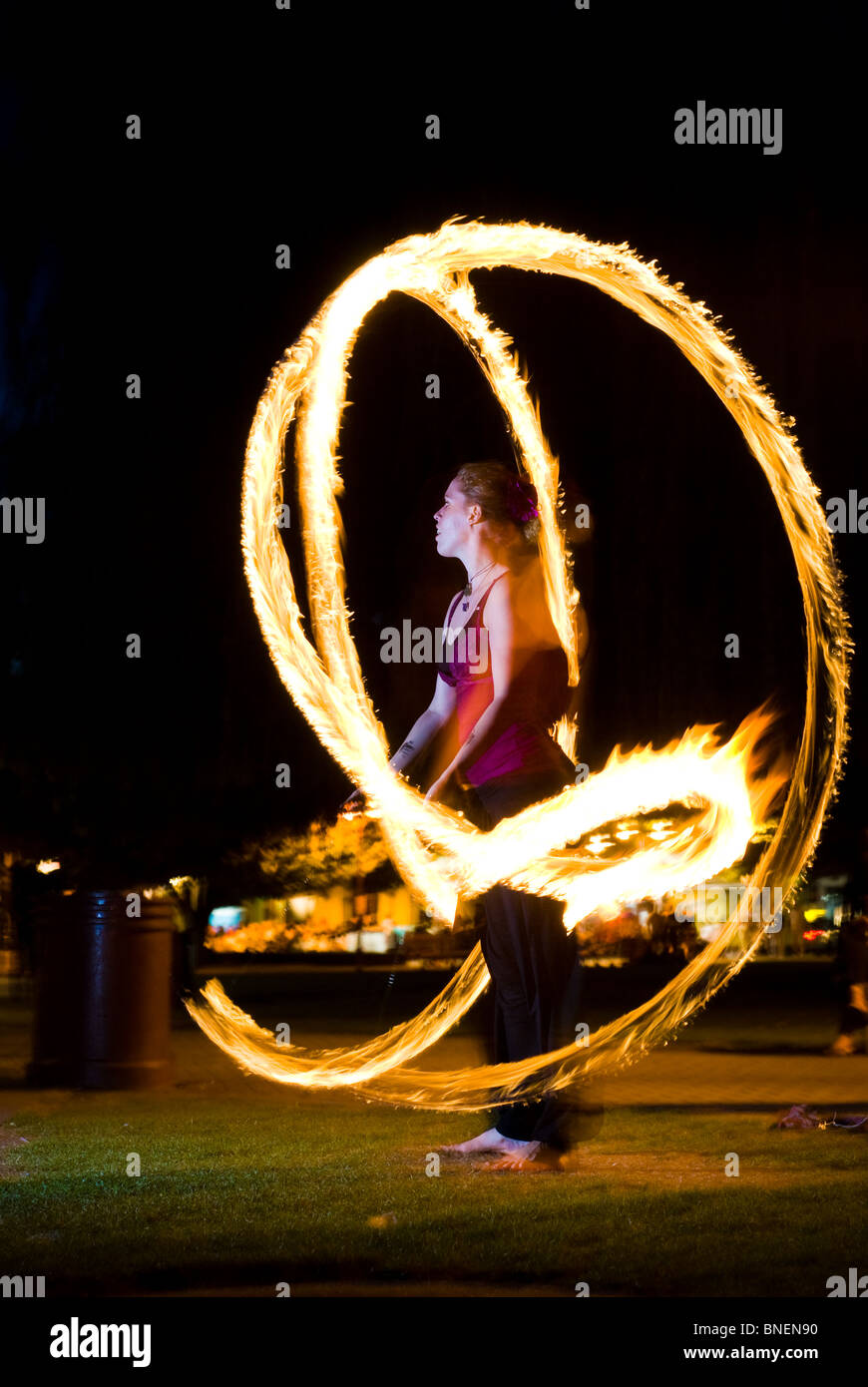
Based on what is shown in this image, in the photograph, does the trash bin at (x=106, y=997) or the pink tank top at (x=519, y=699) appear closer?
the pink tank top at (x=519, y=699)

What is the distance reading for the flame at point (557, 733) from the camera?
637 cm

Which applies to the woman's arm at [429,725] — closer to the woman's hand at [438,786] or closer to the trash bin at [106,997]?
the woman's hand at [438,786]

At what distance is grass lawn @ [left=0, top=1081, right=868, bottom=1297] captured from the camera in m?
4.46

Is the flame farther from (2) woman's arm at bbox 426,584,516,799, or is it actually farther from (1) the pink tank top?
(2) woman's arm at bbox 426,584,516,799

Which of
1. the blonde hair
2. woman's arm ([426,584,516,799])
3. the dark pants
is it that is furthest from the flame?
the blonde hair

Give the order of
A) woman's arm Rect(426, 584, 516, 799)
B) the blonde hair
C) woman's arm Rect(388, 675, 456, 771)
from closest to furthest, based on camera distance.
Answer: woman's arm Rect(426, 584, 516, 799) < the blonde hair < woman's arm Rect(388, 675, 456, 771)

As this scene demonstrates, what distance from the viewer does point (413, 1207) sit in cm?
534

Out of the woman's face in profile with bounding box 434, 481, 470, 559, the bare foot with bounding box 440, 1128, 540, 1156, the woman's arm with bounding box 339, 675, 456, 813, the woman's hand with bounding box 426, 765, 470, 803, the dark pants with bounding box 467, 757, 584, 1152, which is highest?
the woman's face in profile with bounding box 434, 481, 470, 559

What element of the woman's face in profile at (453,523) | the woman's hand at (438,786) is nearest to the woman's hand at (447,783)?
the woman's hand at (438,786)

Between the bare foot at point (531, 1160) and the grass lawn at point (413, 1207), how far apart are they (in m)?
0.10

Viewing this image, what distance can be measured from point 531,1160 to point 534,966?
0.74 m

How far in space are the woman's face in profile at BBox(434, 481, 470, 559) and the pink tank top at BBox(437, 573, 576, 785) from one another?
0.28 meters

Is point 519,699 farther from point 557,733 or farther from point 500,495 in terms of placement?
point 557,733

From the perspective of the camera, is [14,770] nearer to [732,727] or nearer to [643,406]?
[643,406]
